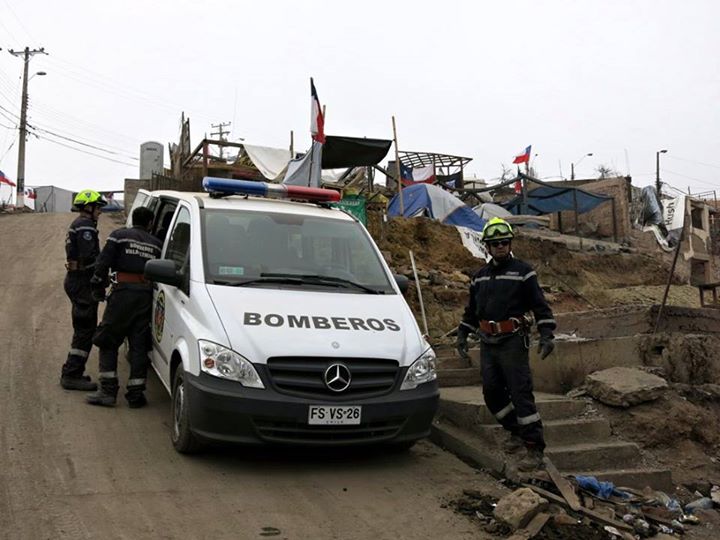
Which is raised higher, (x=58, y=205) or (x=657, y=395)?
(x=58, y=205)

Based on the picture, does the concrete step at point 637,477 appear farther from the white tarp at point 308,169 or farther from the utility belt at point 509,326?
the white tarp at point 308,169

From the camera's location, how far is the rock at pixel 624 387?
229 inches

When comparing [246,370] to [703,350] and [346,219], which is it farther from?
[703,350]

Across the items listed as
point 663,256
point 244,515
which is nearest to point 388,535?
point 244,515

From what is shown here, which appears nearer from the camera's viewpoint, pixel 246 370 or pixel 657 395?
pixel 246 370

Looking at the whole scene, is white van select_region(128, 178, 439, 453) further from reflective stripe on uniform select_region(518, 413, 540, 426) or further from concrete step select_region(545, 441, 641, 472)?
concrete step select_region(545, 441, 641, 472)

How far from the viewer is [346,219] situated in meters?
6.12

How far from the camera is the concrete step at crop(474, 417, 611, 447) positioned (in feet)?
17.5

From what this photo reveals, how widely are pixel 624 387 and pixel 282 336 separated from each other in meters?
3.39

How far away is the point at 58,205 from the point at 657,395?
4401cm

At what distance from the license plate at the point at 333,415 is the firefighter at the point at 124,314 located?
7.39ft

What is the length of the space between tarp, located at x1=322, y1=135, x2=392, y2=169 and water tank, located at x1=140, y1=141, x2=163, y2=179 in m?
10.4

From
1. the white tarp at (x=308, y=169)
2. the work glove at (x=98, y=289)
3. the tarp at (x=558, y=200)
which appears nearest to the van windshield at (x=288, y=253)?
the work glove at (x=98, y=289)

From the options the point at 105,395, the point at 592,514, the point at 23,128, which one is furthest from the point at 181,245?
the point at 23,128
